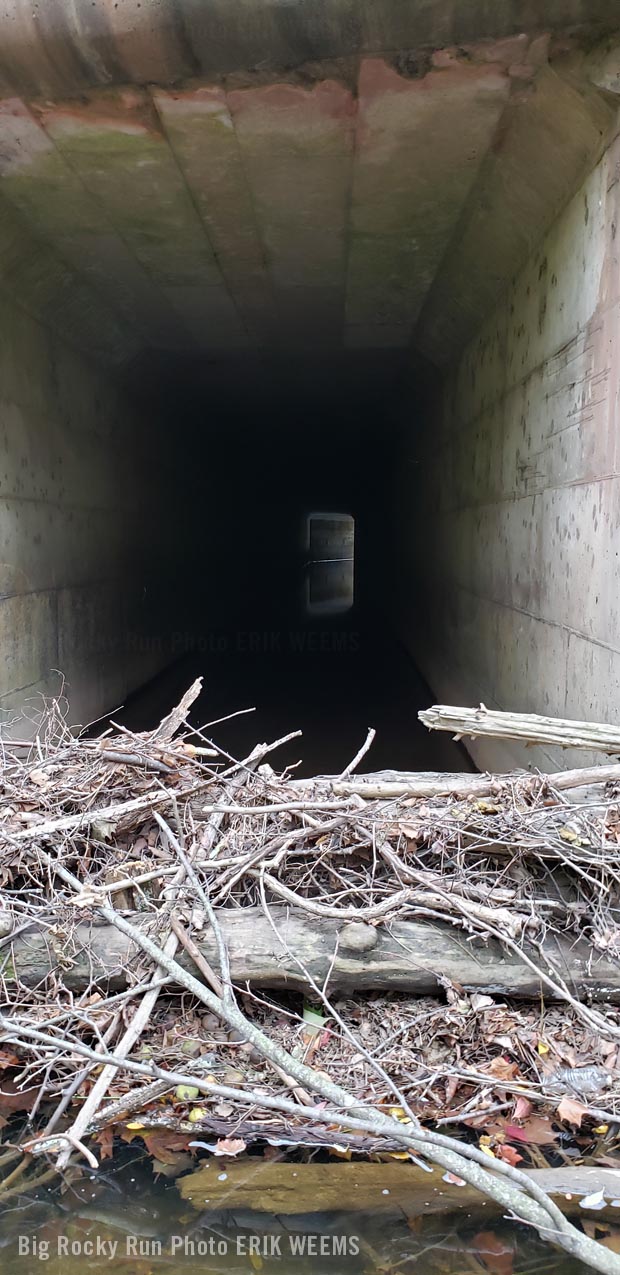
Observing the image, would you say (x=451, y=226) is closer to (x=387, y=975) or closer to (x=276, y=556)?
(x=387, y=975)

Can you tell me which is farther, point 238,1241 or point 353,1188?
point 353,1188

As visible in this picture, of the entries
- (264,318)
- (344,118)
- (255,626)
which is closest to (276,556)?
(255,626)

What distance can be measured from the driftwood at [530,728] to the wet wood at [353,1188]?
Answer: 5.02 feet

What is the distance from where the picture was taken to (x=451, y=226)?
559 centimetres

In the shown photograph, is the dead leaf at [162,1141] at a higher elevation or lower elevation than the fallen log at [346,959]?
lower

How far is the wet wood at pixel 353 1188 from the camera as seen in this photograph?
2.21m

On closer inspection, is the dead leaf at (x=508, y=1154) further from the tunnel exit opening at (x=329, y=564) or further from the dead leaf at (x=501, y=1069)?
the tunnel exit opening at (x=329, y=564)

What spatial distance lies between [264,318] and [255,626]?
31.1ft

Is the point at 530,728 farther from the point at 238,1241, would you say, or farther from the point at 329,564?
the point at 329,564

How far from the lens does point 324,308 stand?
743 cm

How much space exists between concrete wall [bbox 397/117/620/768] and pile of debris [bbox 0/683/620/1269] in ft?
4.03

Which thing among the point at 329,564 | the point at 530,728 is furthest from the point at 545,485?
the point at 329,564

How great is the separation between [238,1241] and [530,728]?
6.85 ft

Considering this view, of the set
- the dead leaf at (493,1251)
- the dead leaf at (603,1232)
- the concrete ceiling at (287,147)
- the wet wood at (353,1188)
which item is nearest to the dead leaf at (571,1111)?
the wet wood at (353,1188)
